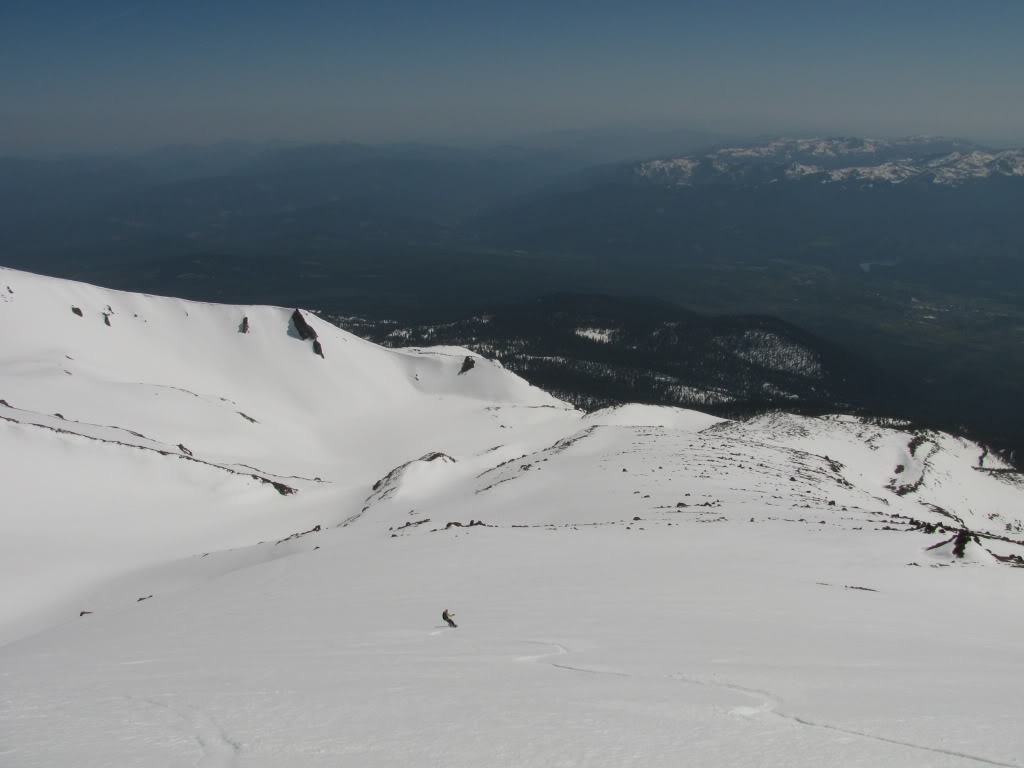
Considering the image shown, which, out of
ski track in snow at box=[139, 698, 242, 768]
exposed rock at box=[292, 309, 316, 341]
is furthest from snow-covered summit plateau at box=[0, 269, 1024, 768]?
exposed rock at box=[292, 309, 316, 341]

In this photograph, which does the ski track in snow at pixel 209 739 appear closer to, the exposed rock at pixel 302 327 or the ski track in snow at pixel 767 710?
the ski track in snow at pixel 767 710

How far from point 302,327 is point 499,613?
9284 centimetres

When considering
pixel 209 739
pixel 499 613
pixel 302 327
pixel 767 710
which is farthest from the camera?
pixel 302 327

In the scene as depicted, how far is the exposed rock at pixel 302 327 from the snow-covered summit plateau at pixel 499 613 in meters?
41.1

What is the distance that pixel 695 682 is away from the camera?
22.9ft

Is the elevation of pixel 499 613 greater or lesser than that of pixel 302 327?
greater

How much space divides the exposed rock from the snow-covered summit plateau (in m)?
41.1

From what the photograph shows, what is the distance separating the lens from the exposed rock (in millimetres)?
97000

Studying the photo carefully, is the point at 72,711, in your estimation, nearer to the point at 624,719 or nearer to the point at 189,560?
the point at 624,719

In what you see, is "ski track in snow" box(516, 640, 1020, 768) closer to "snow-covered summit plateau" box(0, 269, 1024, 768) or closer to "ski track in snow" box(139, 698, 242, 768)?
"snow-covered summit plateau" box(0, 269, 1024, 768)

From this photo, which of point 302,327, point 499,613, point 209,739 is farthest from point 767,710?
point 302,327

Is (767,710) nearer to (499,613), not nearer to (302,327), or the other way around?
(499,613)

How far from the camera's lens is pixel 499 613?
12438 millimetres

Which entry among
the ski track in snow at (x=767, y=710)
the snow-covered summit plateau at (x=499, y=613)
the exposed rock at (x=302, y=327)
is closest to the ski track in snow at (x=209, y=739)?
the snow-covered summit plateau at (x=499, y=613)
